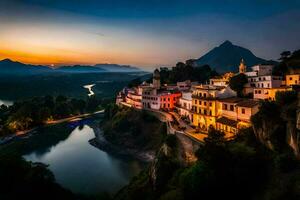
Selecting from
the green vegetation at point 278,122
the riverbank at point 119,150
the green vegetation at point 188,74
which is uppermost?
the green vegetation at point 188,74

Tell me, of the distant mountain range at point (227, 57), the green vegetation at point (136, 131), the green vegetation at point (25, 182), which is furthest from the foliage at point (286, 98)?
the distant mountain range at point (227, 57)

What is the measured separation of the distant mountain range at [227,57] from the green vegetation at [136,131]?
3443 inches

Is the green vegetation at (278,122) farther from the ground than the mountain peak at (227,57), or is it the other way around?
the mountain peak at (227,57)

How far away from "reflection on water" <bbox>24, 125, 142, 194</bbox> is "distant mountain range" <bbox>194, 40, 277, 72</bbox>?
3737 inches

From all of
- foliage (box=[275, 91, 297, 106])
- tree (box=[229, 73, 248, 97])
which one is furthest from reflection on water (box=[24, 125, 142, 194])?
foliage (box=[275, 91, 297, 106])

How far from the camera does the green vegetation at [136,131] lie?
1532 inches

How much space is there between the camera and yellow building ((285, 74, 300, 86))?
95.1ft

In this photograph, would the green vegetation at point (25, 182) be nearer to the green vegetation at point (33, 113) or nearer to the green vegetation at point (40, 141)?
the green vegetation at point (40, 141)

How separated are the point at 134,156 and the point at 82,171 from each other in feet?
24.5

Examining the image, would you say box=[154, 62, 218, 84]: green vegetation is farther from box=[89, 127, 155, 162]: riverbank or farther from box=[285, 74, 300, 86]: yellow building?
box=[285, 74, 300, 86]: yellow building

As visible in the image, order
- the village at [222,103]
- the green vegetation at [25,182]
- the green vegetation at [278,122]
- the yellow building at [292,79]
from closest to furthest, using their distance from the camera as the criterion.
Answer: the green vegetation at [278,122]
the green vegetation at [25,182]
the village at [222,103]
the yellow building at [292,79]

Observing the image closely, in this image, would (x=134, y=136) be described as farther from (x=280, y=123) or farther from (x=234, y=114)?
(x=280, y=123)

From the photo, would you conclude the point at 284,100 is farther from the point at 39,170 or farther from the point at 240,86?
the point at 39,170

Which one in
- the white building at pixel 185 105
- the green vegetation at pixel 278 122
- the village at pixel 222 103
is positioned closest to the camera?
the green vegetation at pixel 278 122
